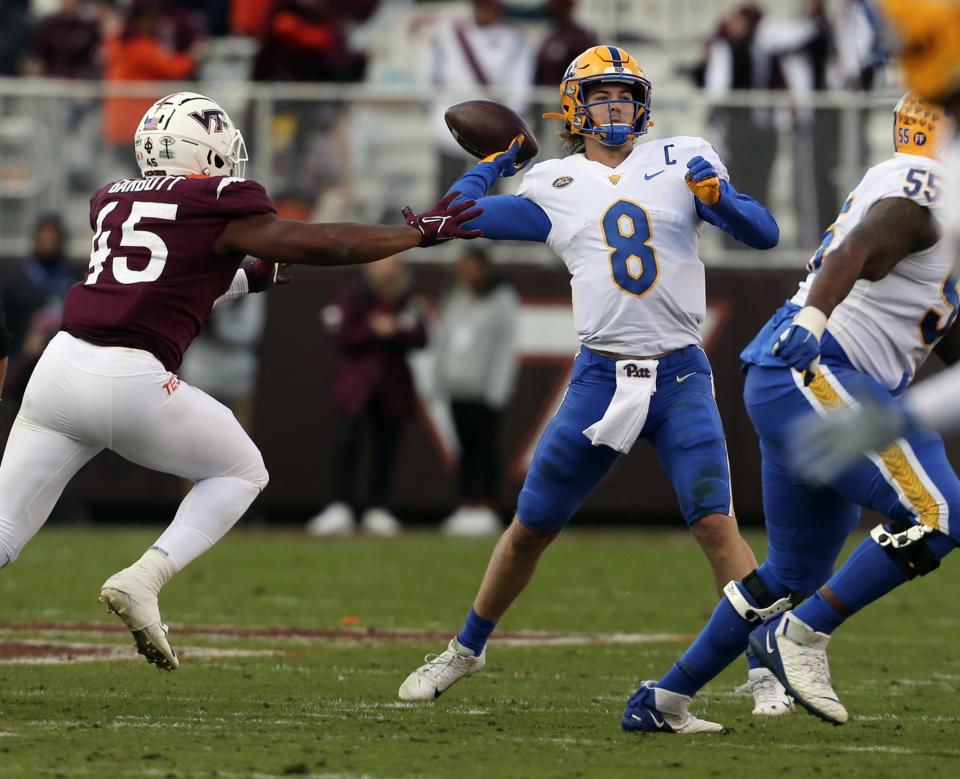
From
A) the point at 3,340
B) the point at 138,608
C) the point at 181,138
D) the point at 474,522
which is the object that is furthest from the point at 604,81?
the point at 474,522

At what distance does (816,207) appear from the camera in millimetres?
12516

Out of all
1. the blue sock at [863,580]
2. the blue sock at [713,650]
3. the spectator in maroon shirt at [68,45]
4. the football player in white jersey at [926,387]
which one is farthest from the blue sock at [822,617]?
the spectator in maroon shirt at [68,45]

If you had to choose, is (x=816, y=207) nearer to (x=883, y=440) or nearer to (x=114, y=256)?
(x=114, y=256)

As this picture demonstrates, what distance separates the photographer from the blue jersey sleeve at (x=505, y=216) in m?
5.78

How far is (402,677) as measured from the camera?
6422 mm

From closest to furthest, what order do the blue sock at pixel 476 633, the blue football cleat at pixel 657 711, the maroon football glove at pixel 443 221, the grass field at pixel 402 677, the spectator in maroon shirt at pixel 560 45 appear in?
the grass field at pixel 402 677 < the blue football cleat at pixel 657 711 < the maroon football glove at pixel 443 221 < the blue sock at pixel 476 633 < the spectator in maroon shirt at pixel 560 45

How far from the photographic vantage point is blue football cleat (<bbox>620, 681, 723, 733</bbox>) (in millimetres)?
5242

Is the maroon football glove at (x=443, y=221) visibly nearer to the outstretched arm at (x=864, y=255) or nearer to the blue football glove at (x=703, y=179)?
the blue football glove at (x=703, y=179)

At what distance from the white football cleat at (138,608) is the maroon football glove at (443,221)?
4.45 ft

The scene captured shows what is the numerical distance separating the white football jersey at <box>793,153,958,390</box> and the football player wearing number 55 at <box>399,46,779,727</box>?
0.43 meters

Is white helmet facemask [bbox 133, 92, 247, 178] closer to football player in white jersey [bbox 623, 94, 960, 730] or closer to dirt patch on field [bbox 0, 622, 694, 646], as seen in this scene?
football player in white jersey [bbox 623, 94, 960, 730]

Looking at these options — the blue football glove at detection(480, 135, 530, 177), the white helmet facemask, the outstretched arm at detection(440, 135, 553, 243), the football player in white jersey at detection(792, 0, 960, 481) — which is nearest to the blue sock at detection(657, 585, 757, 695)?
the football player in white jersey at detection(792, 0, 960, 481)

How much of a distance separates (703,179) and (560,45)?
8.07 meters

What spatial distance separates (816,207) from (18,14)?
715cm
